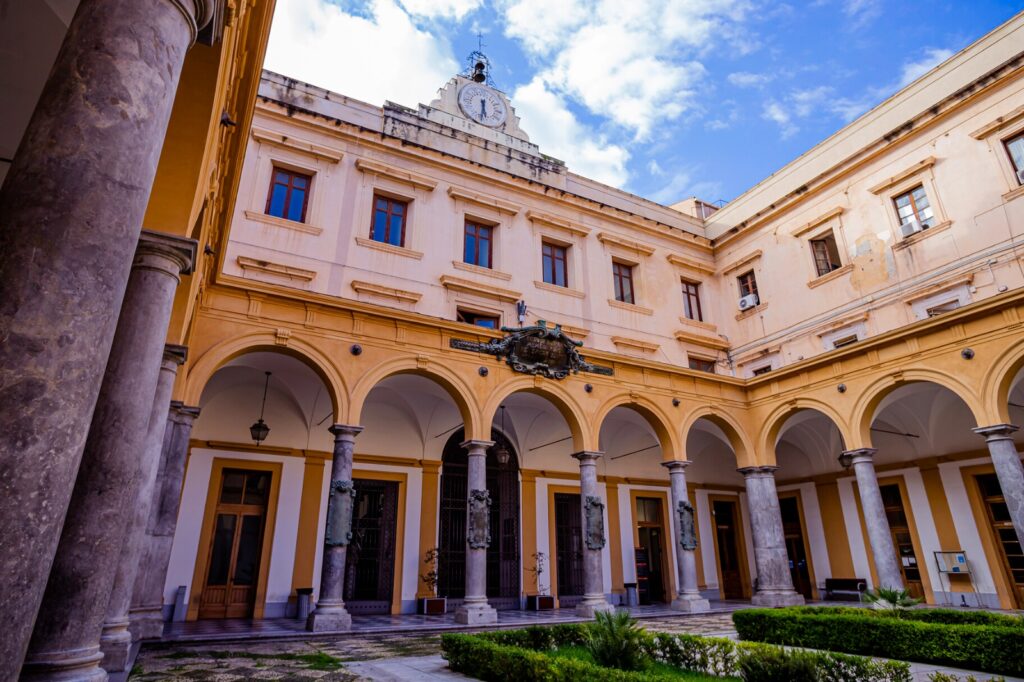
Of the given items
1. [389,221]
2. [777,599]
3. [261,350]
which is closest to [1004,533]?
[777,599]

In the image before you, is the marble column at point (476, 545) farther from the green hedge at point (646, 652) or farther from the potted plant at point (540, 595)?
the green hedge at point (646, 652)

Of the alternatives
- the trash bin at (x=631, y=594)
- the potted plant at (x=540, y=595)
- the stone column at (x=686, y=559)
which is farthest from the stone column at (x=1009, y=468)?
the potted plant at (x=540, y=595)

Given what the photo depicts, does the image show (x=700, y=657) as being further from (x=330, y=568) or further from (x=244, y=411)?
(x=244, y=411)

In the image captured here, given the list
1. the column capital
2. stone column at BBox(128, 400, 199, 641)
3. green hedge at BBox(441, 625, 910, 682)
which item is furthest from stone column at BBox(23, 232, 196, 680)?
the column capital

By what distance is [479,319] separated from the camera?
14.9 meters

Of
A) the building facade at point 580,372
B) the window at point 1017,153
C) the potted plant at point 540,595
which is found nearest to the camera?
the building facade at point 580,372

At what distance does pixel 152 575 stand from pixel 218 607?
346 cm

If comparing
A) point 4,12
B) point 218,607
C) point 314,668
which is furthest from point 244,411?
point 4,12

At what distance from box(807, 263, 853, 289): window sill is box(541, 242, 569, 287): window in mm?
6836

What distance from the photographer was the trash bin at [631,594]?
15.6m

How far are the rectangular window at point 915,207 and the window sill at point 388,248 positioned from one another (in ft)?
39.9

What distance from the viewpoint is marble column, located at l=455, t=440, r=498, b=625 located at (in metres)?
11.0

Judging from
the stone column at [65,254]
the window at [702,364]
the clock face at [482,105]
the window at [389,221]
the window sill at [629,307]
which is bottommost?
the stone column at [65,254]

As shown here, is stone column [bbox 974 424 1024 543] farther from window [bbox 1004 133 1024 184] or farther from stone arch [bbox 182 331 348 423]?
stone arch [bbox 182 331 348 423]
